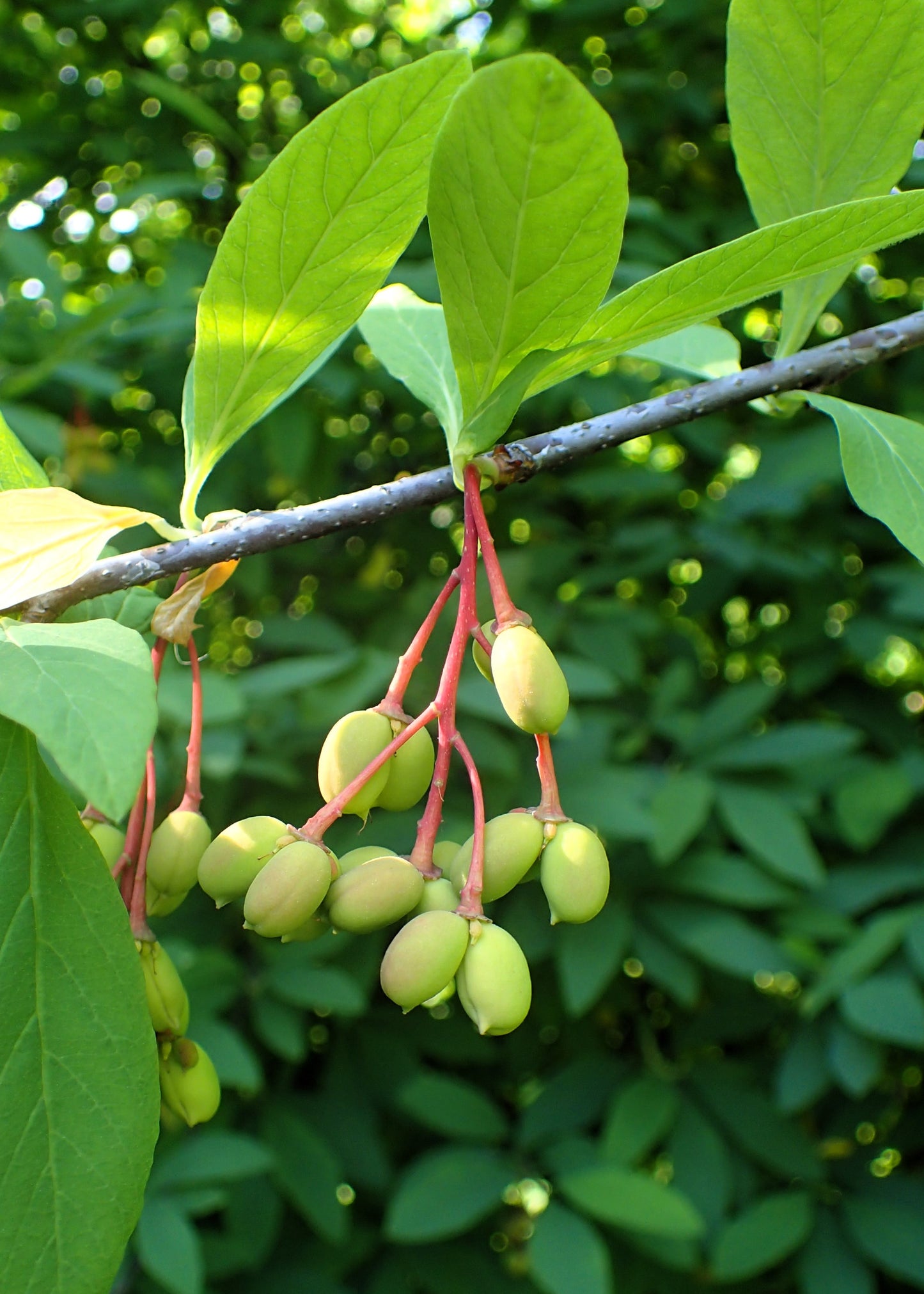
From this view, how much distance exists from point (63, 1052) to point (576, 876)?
0.25m

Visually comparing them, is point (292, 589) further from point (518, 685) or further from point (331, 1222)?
point (518, 685)

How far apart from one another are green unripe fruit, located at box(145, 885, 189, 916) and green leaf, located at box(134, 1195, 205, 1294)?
90 centimetres

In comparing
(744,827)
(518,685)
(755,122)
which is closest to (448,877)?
(518,685)

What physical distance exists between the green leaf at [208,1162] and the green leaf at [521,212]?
1.21 meters

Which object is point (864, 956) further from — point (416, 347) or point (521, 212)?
point (521, 212)

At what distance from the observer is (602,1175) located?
4.96 ft

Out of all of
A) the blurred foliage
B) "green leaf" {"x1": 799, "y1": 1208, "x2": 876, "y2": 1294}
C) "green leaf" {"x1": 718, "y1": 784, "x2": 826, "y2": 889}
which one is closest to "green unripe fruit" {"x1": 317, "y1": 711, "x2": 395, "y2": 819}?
the blurred foliage

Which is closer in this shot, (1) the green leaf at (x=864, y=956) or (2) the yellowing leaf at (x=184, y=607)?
(2) the yellowing leaf at (x=184, y=607)

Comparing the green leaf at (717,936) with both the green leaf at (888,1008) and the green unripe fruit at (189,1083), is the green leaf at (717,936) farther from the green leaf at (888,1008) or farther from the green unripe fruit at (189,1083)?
the green unripe fruit at (189,1083)

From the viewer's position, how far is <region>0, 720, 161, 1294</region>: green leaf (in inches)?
19.2

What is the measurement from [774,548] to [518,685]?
1566 mm

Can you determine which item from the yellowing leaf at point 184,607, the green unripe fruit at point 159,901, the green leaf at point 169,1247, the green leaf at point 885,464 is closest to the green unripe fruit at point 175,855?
the green unripe fruit at point 159,901

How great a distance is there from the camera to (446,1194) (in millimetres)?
1560

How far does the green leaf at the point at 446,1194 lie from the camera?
1501 mm
